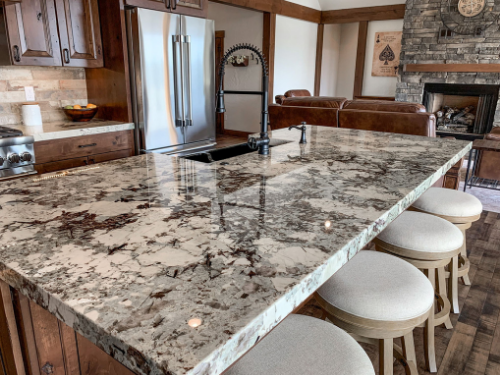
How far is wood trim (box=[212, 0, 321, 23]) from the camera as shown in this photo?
6.31 metres

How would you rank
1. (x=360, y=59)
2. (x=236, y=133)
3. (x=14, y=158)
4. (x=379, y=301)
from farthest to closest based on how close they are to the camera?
(x=360, y=59) → (x=236, y=133) → (x=14, y=158) → (x=379, y=301)

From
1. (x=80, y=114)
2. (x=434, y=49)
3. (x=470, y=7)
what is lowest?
(x=80, y=114)

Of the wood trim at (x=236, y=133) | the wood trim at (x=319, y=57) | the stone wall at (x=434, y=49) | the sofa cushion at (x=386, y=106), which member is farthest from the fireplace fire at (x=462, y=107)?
the wood trim at (x=236, y=133)

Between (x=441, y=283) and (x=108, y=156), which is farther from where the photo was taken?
(x=108, y=156)

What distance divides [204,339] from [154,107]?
10.3ft

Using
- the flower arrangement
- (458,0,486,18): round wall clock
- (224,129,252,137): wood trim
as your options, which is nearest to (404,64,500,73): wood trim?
(458,0,486,18): round wall clock

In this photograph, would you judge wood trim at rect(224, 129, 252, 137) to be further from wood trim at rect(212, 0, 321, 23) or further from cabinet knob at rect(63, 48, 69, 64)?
cabinet knob at rect(63, 48, 69, 64)

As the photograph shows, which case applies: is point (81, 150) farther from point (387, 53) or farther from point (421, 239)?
point (387, 53)

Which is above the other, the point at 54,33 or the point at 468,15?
the point at 468,15

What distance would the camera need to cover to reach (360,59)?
8.97 meters

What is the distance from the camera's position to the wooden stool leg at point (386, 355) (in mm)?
1147

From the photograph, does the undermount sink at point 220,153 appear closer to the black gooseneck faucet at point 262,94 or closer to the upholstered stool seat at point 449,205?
the black gooseneck faucet at point 262,94

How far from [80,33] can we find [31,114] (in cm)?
78

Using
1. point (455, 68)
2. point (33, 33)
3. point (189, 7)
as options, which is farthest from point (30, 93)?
point (455, 68)
